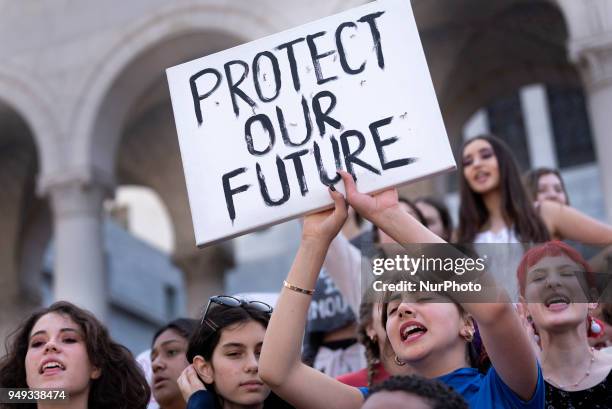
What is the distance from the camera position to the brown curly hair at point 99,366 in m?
3.32

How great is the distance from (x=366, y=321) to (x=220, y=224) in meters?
0.96

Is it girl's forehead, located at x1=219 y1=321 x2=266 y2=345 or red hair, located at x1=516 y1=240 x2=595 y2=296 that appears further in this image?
girl's forehead, located at x1=219 y1=321 x2=266 y2=345

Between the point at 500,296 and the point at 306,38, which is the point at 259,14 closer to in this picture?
the point at 306,38

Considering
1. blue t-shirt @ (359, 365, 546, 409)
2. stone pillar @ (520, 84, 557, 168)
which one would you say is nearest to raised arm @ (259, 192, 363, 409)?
blue t-shirt @ (359, 365, 546, 409)

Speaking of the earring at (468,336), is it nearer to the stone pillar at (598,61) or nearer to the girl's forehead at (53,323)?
the girl's forehead at (53,323)

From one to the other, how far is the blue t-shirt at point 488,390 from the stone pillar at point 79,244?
26.0 ft

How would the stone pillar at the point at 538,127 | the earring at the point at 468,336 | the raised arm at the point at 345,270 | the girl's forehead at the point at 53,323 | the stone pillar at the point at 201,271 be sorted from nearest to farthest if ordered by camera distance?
the earring at the point at 468,336 < the girl's forehead at the point at 53,323 < the raised arm at the point at 345,270 < the stone pillar at the point at 201,271 < the stone pillar at the point at 538,127

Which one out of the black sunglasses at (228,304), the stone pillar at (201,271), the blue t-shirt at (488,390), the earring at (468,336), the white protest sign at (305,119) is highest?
the stone pillar at (201,271)

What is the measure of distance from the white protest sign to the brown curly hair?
810 mm

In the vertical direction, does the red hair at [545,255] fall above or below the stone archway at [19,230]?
below

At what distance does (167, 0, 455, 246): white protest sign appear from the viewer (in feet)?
8.98

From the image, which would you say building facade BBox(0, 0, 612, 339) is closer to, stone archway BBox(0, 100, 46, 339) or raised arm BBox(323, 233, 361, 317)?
stone archway BBox(0, 100, 46, 339)

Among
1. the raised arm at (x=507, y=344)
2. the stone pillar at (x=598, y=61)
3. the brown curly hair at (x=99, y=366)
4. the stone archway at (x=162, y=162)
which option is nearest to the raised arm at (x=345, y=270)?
the brown curly hair at (x=99, y=366)

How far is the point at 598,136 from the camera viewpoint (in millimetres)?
8102
